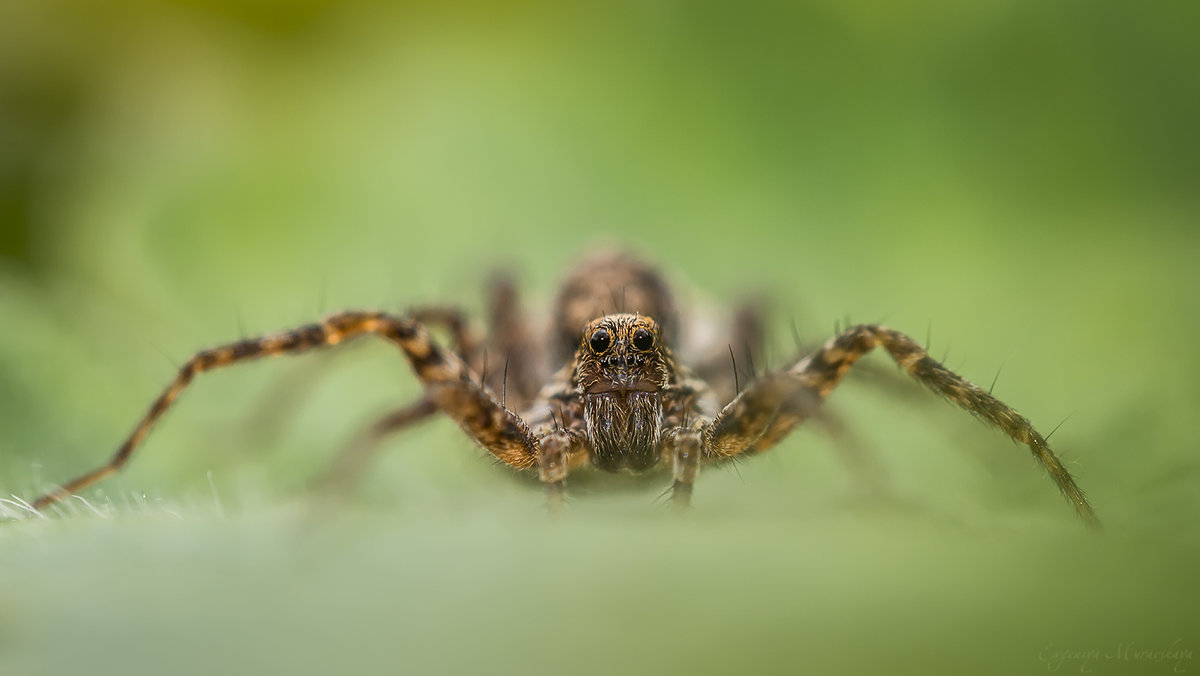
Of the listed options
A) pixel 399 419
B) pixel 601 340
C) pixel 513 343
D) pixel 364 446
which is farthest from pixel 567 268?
pixel 364 446

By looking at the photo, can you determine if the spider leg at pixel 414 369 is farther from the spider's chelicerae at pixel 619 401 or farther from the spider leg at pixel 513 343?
the spider leg at pixel 513 343

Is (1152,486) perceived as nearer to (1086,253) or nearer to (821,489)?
(821,489)

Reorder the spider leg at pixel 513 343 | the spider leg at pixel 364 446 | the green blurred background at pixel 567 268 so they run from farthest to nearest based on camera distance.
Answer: the spider leg at pixel 513 343, the spider leg at pixel 364 446, the green blurred background at pixel 567 268

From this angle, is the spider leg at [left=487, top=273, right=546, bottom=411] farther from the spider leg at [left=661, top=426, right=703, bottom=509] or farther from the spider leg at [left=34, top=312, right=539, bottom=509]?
the spider leg at [left=661, top=426, right=703, bottom=509]

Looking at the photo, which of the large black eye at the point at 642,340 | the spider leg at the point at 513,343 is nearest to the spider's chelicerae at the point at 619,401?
the large black eye at the point at 642,340

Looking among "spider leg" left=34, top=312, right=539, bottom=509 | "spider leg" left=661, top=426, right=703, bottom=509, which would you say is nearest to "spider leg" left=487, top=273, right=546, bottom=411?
"spider leg" left=34, top=312, right=539, bottom=509

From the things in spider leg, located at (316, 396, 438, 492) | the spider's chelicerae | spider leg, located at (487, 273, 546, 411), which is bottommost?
spider leg, located at (316, 396, 438, 492)

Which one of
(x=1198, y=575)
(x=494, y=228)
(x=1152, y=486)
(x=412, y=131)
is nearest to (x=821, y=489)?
(x=1152, y=486)
